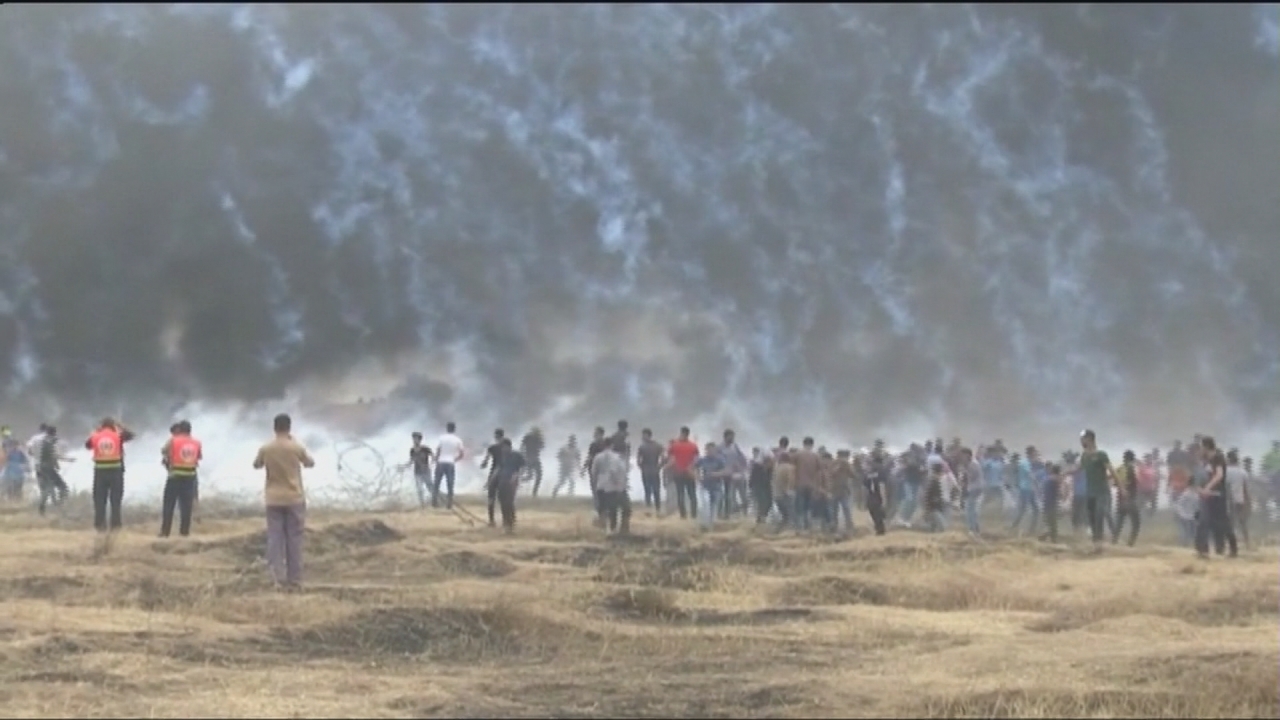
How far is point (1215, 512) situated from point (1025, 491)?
16.6 ft

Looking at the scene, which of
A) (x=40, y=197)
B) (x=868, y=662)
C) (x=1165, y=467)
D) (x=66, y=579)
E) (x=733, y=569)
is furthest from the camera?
(x=40, y=197)

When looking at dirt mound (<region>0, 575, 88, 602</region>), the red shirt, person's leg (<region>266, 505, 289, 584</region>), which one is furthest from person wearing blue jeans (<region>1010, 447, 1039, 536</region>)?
dirt mound (<region>0, 575, 88, 602</region>)

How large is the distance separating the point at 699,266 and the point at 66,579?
2748 cm

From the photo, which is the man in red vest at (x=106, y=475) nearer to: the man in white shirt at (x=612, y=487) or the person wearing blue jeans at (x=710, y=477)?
the man in white shirt at (x=612, y=487)

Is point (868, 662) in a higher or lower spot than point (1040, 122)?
lower

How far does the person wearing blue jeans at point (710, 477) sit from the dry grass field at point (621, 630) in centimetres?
522

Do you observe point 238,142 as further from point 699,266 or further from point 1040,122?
point 1040,122

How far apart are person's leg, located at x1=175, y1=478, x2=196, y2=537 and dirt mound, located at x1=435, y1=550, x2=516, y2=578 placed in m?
3.23

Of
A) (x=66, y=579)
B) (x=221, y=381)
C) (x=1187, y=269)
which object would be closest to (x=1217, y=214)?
(x=1187, y=269)

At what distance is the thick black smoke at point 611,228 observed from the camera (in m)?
29.0

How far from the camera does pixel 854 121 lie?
3778cm

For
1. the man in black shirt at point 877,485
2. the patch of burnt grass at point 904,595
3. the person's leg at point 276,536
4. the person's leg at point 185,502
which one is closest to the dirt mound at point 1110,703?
the patch of burnt grass at point 904,595

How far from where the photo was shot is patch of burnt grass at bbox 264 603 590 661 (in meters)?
11.8

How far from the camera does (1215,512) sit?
20.5 m
